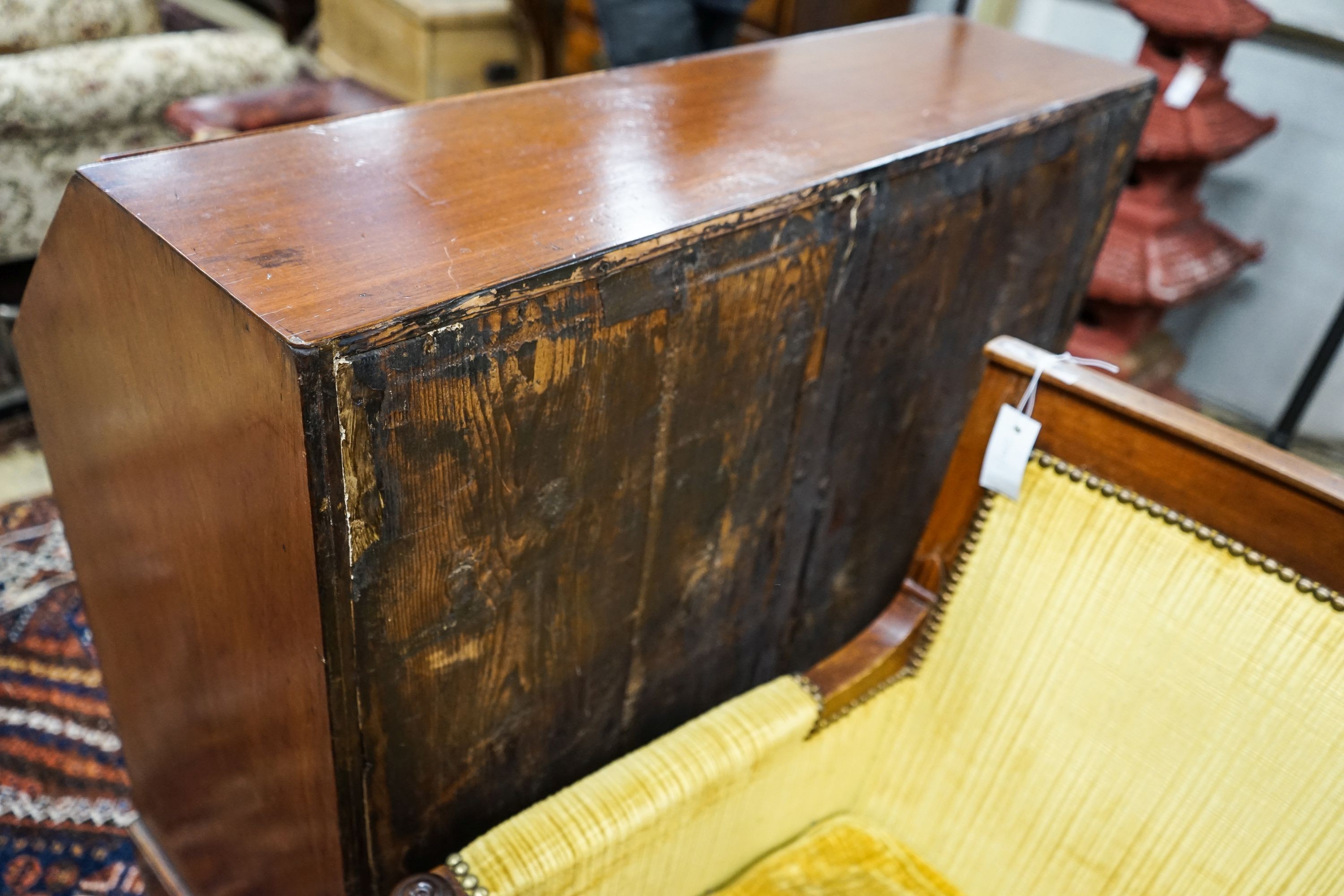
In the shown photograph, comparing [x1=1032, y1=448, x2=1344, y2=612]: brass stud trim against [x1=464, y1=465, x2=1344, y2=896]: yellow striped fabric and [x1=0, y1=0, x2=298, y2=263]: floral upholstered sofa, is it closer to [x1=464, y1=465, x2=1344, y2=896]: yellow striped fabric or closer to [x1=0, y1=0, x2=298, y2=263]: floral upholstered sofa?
[x1=464, y1=465, x2=1344, y2=896]: yellow striped fabric

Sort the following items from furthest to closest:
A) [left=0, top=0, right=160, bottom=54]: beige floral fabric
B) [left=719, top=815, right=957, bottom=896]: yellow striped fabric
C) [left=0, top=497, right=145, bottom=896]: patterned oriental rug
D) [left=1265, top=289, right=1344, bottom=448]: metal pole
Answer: [left=0, top=0, right=160, bottom=54]: beige floral fabric, [left=1265, top=289, right=1344, bottom=448]: metal pole, [left=0, top=497, right=145, bottom=896]: patterned oriental rug, [left=719, top=815, right=957, bottom=896]: yellow striped fabric

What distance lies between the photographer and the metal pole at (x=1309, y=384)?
246cm

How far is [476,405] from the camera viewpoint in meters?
0.79

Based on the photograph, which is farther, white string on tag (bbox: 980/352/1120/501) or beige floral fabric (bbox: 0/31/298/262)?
beige floral fabric (bbox: 0/31/298/262)

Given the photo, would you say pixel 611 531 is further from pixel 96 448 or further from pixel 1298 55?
pixel 1298 55

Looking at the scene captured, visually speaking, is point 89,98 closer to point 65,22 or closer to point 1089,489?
point 65,22

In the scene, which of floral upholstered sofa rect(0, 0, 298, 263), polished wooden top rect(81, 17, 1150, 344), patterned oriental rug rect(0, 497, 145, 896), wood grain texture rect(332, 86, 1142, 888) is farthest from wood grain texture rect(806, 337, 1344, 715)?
floral upholstered sofa rect(0, 0, 298, 263)

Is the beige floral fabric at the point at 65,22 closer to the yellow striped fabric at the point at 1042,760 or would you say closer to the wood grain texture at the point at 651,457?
the wood grain texture at the point at 651,457

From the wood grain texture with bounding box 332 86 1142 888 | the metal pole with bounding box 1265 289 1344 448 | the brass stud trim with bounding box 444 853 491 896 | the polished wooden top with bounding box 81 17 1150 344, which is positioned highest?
the polished wooden top with bounding box 81 17 1150 344

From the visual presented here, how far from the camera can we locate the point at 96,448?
1.00 meters

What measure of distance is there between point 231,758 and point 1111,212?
1.49 meters

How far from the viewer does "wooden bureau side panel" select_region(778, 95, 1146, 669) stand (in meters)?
1.24

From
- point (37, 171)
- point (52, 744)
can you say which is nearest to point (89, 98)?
point (37, 171)

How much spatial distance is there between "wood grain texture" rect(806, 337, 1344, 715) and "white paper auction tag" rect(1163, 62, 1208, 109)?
5.62 feet
